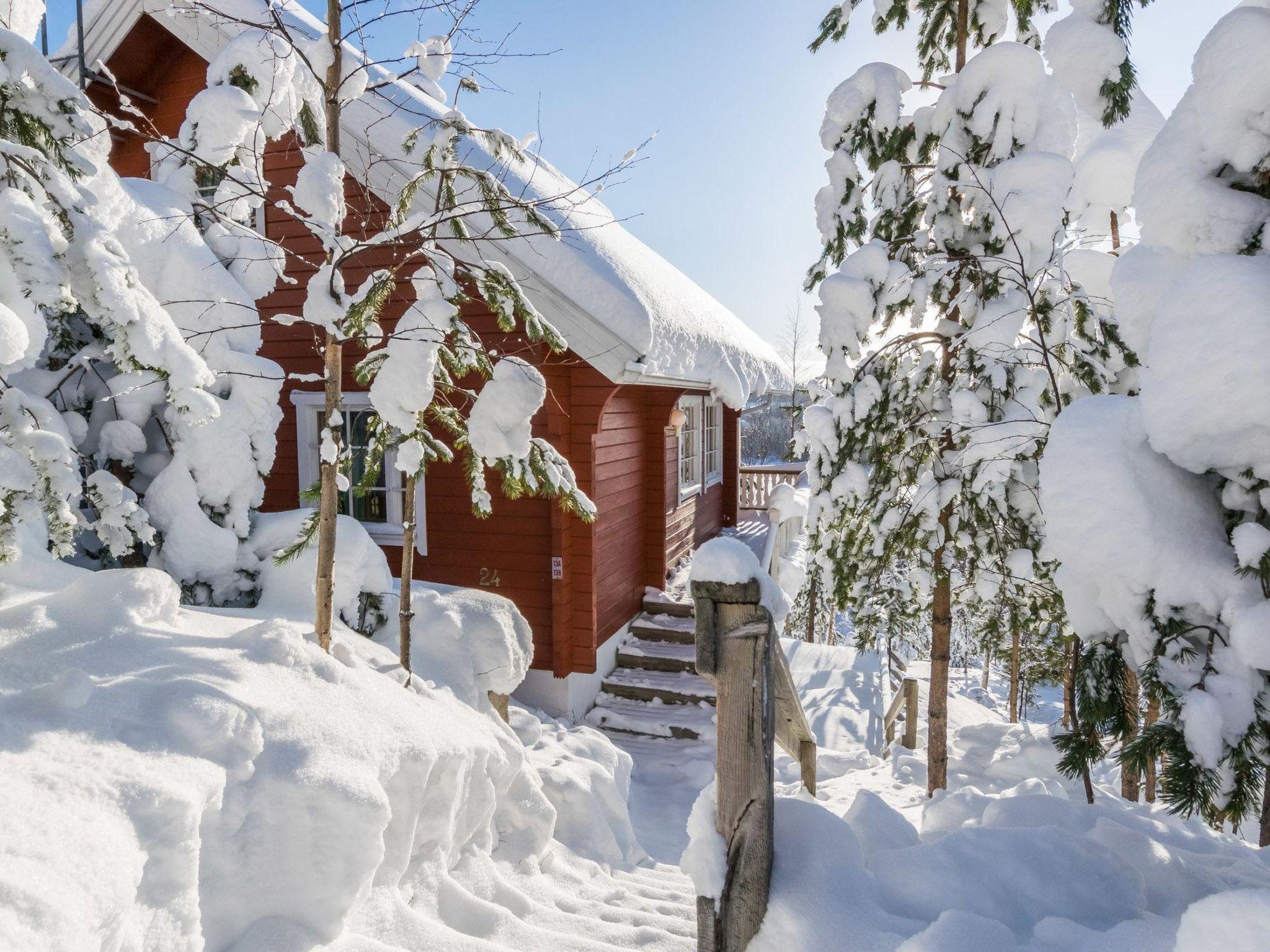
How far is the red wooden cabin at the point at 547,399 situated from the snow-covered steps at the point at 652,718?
0.91 ft

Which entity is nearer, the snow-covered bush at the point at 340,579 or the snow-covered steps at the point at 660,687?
the snow-covered bush at the point at 340,579

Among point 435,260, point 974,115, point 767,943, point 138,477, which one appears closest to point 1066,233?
point 974,115

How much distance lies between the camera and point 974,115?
4023mm

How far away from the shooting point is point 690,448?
10852 mm

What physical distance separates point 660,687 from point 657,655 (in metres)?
0.54

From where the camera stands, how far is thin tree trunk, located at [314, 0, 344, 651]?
351cm

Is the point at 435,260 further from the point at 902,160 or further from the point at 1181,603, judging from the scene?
the point at 1181,603

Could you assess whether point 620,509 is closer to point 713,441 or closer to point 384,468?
point 384,468

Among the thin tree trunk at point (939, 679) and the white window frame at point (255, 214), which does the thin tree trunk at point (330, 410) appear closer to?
the thin tree trunk at point (939, 679)

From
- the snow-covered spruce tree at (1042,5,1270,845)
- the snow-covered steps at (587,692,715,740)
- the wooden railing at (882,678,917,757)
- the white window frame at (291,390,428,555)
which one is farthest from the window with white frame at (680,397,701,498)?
the snow-covered spruce tree at (1042,5,1270,845)

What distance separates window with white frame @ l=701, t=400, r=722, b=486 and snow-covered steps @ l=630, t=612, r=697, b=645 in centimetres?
393

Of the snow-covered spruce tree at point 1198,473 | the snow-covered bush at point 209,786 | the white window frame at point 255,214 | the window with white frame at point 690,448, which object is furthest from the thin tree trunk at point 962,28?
the white window frame at point 255,214

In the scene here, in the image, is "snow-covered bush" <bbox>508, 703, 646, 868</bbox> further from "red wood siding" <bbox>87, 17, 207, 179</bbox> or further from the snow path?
"red wood siding" <bbox>87, 17, 207, 179</bbox>

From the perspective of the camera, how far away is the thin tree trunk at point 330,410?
11.5ft
